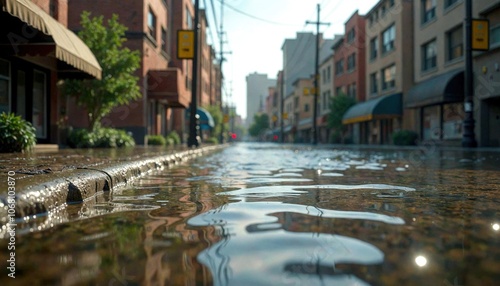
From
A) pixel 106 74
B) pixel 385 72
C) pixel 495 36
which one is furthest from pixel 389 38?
pixel 106 74

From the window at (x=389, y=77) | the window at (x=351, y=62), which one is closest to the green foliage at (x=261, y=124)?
the window at (x=351, y=62)

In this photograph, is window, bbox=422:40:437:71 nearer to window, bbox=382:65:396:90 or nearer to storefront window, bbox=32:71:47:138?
window, bbox=382:65:396:90

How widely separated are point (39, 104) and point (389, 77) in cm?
2420

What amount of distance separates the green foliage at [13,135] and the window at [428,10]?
72.0 feet

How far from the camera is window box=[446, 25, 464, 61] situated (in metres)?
20.8

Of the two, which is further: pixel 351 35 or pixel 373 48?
pixel 351 35

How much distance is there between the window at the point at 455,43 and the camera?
20797 mm

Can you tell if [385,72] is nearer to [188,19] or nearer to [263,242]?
[188,19]

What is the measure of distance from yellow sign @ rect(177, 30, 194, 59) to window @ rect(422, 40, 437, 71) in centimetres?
1441

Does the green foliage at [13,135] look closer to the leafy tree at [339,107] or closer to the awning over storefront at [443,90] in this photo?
the awning over storefront at [443,90]

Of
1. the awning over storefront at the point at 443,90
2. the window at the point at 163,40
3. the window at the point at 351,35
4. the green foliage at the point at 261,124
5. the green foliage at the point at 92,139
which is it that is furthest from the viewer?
the green foliage at the point at 261,124

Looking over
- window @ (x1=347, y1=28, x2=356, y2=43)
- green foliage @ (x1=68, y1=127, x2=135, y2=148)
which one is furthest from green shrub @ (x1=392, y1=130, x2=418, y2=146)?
green foliage @ (x1=68, y1=127, x2=135, y2=148)

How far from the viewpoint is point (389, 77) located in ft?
97.5

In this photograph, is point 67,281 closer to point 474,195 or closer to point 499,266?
point 499,266
